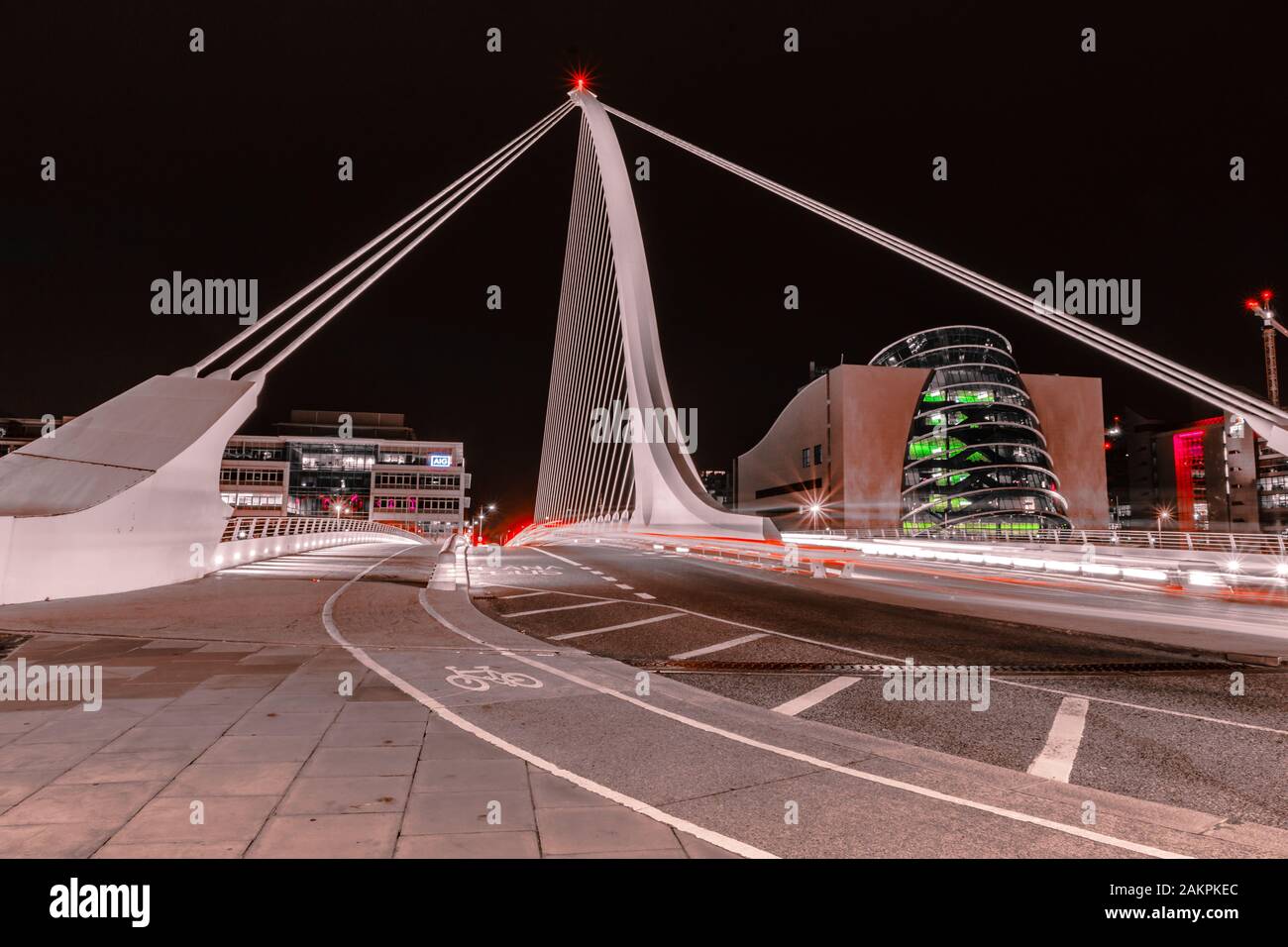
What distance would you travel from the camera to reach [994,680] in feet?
24.9

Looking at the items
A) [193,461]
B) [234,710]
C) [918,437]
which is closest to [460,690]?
[234,710]

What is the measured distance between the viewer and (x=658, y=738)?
505cm

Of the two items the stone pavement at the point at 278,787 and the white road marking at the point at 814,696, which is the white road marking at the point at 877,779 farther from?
the stone pavement at the point at 278,787

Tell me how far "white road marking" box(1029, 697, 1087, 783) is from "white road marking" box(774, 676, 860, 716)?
5.92 ft

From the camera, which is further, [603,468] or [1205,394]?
[603,468]

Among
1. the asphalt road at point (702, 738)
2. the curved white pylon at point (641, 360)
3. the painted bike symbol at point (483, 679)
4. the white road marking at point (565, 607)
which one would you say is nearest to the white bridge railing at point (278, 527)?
the white road marking at point (565, 607)

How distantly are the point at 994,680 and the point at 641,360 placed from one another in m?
41.0

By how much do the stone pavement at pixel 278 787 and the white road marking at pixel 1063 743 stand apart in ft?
8.72

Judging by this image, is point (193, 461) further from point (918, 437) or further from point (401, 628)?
point (918, 437)

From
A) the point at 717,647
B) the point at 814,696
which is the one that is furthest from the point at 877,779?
the point at 717,647

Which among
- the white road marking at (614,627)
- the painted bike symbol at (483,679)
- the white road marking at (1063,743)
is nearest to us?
the white road marking at (1063,743)

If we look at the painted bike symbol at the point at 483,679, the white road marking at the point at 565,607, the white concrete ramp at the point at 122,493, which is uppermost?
the white concrete ramp at the point at 122,493

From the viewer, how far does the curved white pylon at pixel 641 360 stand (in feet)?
138
